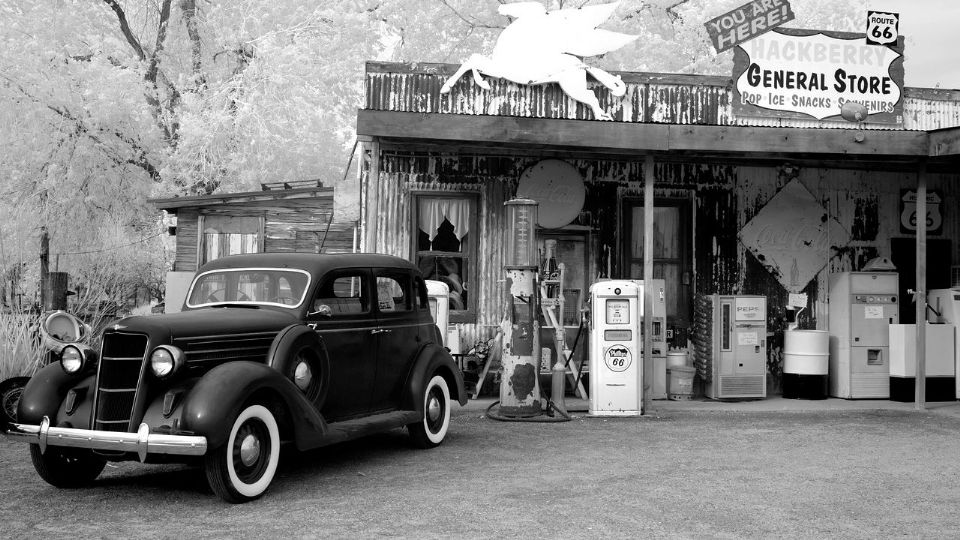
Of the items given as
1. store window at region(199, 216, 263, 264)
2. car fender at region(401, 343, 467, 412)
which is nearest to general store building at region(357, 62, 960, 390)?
store window at region(199, 216, 263, 264)

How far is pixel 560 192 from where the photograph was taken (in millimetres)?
13219

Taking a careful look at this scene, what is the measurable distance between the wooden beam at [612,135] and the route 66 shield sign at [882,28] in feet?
7.16

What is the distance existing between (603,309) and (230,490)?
5898mm

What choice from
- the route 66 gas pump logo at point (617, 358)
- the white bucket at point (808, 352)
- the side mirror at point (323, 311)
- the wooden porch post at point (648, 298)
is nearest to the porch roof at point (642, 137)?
the wooden porch post at point (648, 298)

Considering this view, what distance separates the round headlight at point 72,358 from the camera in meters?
6.66

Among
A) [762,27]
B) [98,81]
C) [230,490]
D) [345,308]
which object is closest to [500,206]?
[762,27]

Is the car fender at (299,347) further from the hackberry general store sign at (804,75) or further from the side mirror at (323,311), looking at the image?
the hackberry general store sign at (804,75)

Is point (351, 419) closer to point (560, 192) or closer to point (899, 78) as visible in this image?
point (560, 192)

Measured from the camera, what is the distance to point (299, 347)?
7.05m

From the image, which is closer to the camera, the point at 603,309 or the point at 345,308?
the point at 345,308

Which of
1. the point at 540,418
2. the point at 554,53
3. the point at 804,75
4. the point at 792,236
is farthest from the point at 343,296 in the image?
the point at 792,236

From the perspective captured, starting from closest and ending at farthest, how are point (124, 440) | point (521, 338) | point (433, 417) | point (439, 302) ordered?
point (124, 440)
point (433, 417)
point (521, 338)
point (439, 302)

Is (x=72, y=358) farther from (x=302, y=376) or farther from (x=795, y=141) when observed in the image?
(x=795, y=141)

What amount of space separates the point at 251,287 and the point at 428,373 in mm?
1900
